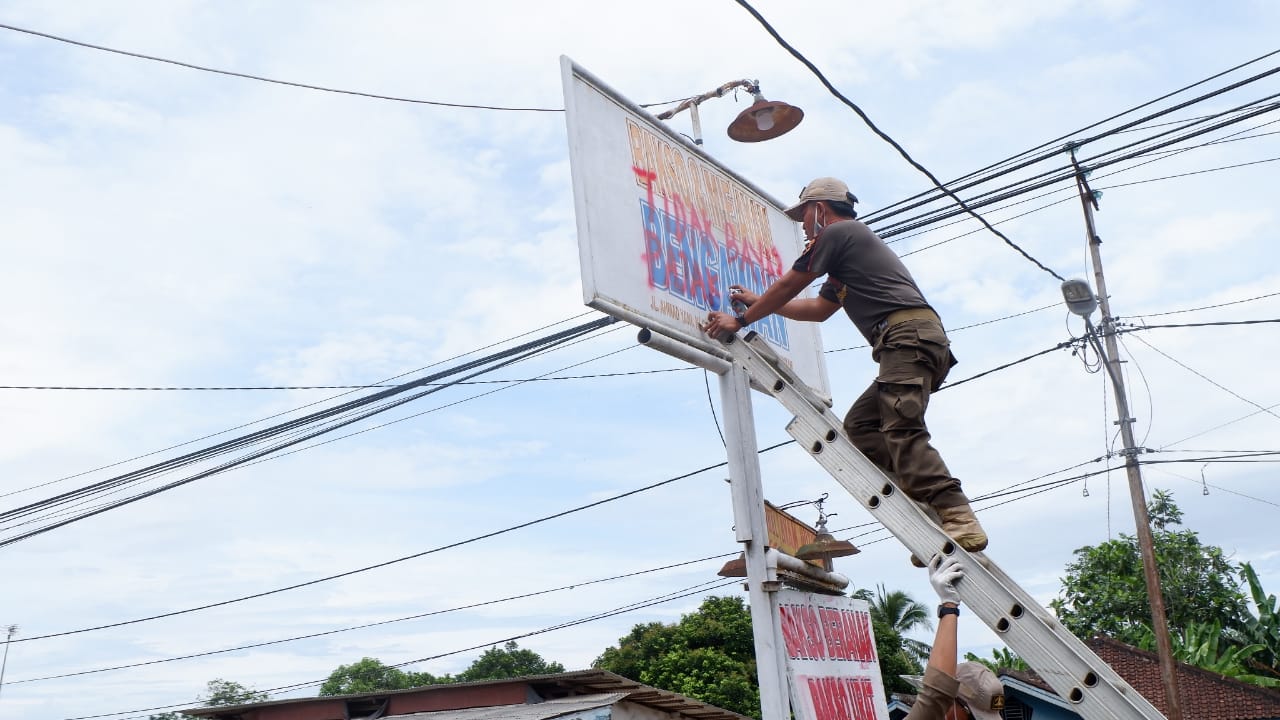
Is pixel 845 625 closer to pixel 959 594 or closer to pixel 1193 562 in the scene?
pixel 959 594

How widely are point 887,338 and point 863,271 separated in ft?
1.31

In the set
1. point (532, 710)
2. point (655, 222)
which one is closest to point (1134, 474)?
point (532, 710)

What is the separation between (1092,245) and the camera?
65.4 feet

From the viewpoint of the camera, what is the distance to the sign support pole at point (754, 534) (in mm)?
5969

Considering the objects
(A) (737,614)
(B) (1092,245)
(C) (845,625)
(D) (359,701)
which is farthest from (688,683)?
(C) (845,625)

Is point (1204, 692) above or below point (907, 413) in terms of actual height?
below

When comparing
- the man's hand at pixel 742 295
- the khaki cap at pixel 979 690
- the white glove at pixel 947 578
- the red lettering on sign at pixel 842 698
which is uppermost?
the man's hand at pixel 742 295

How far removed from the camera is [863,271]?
5.71 metres

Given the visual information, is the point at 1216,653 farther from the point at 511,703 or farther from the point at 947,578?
the point at 947,578

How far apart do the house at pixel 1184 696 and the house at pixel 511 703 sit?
769cm

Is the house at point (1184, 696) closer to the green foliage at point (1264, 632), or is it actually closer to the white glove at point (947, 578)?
the green foliage at point (1264, 632)

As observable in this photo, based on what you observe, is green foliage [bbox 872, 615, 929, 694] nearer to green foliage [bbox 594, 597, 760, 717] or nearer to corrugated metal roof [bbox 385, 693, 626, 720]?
green foliage [bbox 594, 597, 760, 717]

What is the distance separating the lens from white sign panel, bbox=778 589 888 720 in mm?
6113

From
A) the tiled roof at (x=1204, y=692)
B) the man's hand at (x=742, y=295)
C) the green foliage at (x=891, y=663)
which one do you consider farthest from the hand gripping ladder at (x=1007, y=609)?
the green foliage at (x=891, y=663)
